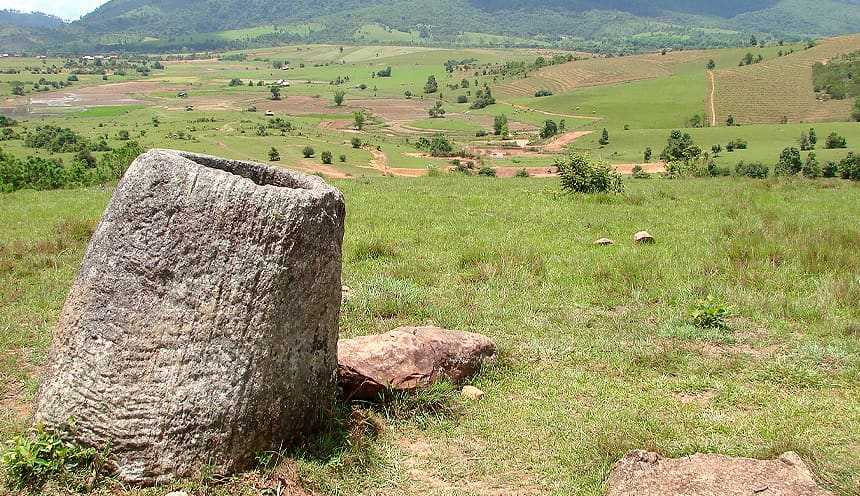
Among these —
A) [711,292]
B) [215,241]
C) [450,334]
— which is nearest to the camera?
[215,241]

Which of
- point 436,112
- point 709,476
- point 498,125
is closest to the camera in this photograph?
point 709,476

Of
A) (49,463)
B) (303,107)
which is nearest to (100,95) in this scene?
(303,107)

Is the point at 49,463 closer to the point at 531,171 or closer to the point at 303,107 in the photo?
the point at 531,171

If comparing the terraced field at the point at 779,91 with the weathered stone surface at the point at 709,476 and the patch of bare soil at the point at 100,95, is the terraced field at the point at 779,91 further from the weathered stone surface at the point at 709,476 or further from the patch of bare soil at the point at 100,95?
the patch of bare soil at the point at 100,95

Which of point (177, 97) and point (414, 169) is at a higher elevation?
point (177, 97)

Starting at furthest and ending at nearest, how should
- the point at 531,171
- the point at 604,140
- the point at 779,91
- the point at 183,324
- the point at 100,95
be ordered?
the point at 100,95 → the point at 779,91 → the point at 604,140 → the point at 531,171 → the point at 183,324

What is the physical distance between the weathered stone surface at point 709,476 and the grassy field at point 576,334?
1.18ft

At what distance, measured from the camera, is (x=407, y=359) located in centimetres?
635

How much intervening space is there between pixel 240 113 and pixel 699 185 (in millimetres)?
108151

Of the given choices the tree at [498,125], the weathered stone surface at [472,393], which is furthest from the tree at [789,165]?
the tree at [498,125]

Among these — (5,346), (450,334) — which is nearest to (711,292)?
(450,334)

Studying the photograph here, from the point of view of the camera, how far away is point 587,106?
120 meters

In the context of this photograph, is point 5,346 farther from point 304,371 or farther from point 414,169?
point 414,169

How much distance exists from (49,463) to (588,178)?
16.3 meters
